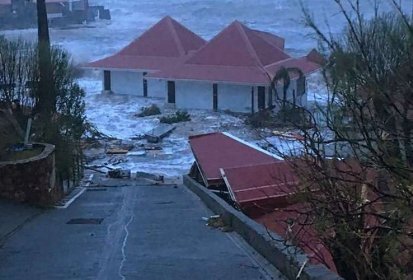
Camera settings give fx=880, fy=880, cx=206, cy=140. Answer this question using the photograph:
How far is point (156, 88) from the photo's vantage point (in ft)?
137

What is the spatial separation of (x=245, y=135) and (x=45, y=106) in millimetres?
10579

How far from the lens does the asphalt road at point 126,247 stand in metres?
8.31

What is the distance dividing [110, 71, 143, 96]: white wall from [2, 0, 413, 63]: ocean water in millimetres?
15239

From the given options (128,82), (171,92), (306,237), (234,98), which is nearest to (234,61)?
(234,98)

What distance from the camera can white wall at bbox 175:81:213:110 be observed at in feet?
127

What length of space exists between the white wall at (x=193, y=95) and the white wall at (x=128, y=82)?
3924 mm

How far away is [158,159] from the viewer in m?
28.8

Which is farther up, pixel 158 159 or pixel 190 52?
pixel 190 52

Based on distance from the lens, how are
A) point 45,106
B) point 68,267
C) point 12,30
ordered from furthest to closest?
point 12,30 < point 45,106 < point 68,267

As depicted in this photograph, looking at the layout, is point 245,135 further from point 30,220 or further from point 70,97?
point 30,220

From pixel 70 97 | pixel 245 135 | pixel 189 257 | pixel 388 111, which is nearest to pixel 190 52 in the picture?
pixel 245 135

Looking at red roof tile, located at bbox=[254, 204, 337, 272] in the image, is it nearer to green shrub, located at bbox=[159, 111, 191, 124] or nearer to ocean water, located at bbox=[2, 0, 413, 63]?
green shrub, located at bbox=[159, 111, 191, 124]

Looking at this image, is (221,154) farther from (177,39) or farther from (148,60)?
(177,39)

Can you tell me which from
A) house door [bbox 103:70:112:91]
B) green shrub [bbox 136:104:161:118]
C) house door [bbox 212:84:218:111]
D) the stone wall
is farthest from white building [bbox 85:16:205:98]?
the stone wall
